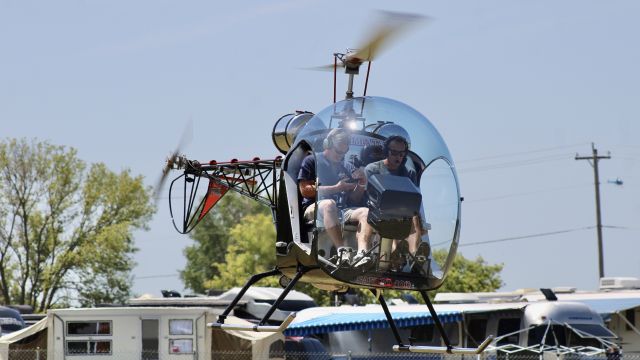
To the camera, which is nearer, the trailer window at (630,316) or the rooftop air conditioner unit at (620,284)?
the trailer window at (630,316)

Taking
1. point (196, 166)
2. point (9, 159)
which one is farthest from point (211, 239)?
point (196, 166)

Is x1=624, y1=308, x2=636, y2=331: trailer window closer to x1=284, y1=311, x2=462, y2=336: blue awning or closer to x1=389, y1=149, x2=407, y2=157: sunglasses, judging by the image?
x1=284, y1=311, x2=462, y2=336: blue awning

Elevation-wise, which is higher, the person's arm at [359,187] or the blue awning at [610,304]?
the person's arm at [359,187]

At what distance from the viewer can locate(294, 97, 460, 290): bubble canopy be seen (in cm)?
1016

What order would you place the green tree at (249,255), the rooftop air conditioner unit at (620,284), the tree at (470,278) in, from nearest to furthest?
the rooftop air conditioner unit at (620,284)
the tree at (470,278)
the green tree at (249,255)

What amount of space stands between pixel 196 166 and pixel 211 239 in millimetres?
59522

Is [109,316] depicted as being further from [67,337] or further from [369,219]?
[369,219]

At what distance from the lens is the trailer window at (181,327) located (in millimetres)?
21469

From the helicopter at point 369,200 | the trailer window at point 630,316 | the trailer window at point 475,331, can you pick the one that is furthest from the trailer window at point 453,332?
the helicopter at point 369,200

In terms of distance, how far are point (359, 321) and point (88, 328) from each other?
579 cm

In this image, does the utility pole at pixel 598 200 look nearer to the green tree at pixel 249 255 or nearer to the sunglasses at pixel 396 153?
the green tree at pixel 249 255

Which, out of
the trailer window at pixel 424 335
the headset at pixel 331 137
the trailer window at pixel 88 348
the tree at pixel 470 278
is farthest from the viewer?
the tree at pixel 470 278

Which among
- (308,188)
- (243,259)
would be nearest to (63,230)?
(243,259)

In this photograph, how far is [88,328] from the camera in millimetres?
21812
